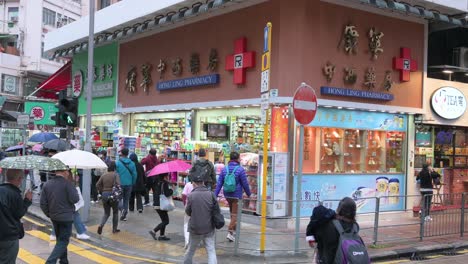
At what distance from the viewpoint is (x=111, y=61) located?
2094 centimetres

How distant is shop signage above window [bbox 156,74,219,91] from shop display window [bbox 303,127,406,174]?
348 cm

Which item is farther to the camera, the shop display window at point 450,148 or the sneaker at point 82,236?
the shop display window at point 450,148

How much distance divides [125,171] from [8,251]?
7494 millimetres

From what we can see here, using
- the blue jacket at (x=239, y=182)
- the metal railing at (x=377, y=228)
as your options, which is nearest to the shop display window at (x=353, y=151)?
the metal railing at (x=377, y=228)

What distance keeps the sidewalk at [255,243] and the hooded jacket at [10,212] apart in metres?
3.98

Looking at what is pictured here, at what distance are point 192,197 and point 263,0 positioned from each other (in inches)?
302

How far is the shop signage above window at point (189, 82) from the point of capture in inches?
588

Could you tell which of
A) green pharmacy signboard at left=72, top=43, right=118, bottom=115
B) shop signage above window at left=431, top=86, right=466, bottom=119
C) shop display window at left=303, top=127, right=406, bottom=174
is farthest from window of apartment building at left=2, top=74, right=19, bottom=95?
shop signage above window at left=431, top=86, right=466, bottom=119

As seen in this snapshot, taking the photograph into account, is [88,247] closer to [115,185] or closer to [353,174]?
[115,185]

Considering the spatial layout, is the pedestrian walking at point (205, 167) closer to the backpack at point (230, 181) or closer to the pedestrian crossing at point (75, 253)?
the backpack at point (230, 181)

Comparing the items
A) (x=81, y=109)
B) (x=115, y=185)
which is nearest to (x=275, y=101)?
(x=115, y=185)

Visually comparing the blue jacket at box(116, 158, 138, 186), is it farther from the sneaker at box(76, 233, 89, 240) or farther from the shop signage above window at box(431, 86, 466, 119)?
the shop signage above window at box(431, 86, 466, 119)

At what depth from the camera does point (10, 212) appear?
534cm

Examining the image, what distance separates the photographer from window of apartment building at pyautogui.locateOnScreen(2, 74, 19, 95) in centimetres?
4219
